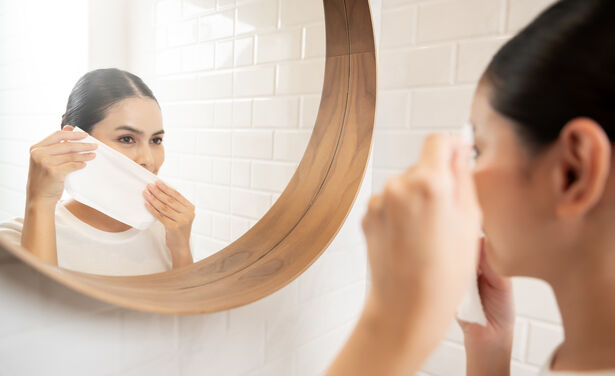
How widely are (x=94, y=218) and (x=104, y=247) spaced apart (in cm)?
4

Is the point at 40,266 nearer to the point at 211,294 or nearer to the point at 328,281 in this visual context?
the point at 211,294

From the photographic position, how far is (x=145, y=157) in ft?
1.69

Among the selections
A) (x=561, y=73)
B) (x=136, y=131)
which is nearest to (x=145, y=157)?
(x=136, y=131)

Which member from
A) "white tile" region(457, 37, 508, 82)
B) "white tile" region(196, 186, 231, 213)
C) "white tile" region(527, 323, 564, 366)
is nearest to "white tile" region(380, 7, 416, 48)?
"white tile" region(457, 37, 508, 82)

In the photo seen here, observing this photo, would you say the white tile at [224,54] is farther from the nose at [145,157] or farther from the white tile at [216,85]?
the nose at [145,157]

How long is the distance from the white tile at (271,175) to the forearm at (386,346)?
429mm

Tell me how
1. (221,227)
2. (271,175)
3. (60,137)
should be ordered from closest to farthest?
(60,137)
(221,227)
(271,175)

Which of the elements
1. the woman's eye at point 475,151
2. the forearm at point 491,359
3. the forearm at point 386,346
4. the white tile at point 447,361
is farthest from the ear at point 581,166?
the white tile at point 447,361

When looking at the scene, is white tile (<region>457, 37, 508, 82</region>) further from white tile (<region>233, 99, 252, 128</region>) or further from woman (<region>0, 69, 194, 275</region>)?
woman (<region>0, 69, 194, 275</region>)

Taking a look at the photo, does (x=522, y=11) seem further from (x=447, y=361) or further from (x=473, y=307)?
(x=447, y=361)

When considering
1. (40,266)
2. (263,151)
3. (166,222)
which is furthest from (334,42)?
(40,266)

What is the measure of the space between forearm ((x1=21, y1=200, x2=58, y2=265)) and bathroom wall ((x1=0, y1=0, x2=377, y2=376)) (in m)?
0.01

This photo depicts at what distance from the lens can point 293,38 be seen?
0.79 metres

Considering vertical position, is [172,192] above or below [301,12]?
below
